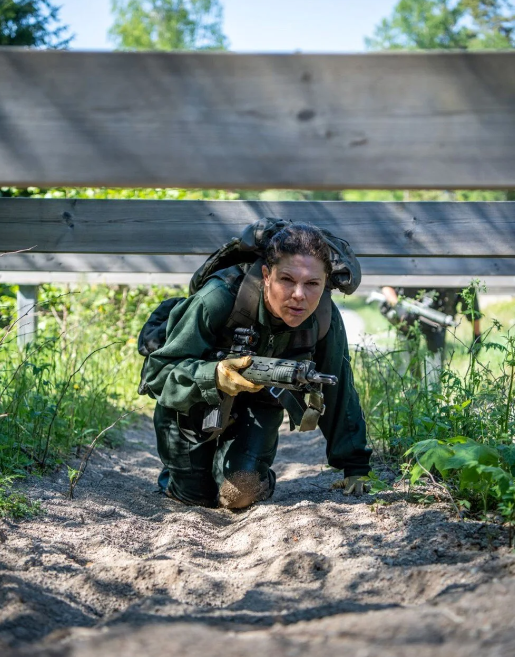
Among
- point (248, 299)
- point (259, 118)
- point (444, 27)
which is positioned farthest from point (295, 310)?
point (444, 27)

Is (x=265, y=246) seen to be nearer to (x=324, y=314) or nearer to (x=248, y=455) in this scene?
(x=324, y=314)

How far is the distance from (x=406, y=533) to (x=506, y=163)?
164 centimetres

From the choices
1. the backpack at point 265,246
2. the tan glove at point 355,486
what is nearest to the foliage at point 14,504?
the backpack at point 265,246

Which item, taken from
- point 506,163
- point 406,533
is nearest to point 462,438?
point 406,533

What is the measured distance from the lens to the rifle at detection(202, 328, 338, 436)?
343 centimetres

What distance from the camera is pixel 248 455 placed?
433 cm

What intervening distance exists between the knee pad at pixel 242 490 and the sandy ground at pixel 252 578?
0.29 feet

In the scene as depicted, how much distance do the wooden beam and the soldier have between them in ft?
9.15

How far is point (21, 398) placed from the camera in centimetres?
430

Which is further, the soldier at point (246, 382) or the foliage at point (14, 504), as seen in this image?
the soldier at point (246, 382)

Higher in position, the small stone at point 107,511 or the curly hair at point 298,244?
the curly hair at point 298,244

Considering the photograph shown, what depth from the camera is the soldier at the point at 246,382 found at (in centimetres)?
370

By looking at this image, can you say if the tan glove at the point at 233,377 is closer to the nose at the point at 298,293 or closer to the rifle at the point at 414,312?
the nose at the point at 298,293

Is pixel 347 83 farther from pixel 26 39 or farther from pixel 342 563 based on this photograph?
pixel 26 39
